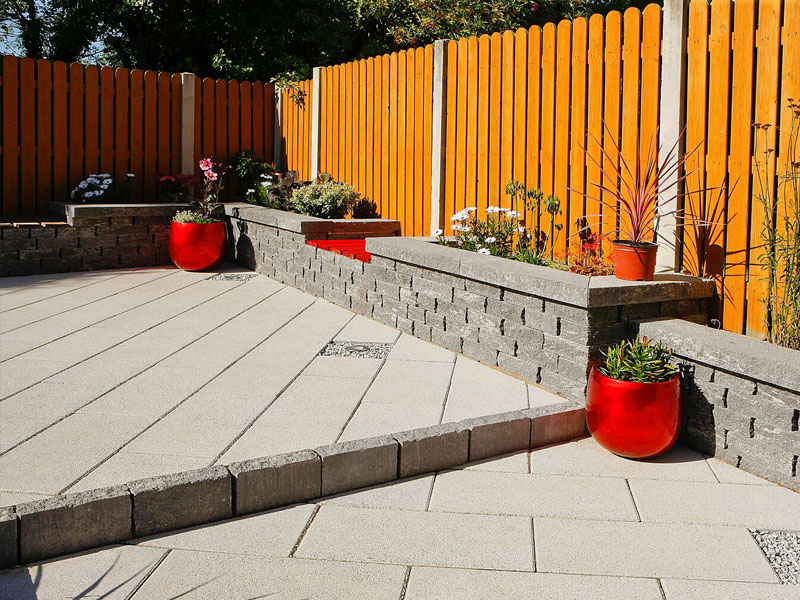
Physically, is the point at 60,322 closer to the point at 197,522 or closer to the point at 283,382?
the point at 283,382

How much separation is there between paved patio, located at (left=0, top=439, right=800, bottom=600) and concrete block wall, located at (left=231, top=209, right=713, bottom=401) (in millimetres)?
964

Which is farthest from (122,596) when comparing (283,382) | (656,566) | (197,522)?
(283,382)

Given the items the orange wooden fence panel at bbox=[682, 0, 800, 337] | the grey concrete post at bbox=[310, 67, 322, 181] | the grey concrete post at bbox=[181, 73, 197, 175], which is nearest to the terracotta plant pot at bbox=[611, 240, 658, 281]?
the orange wooden fence panel at bbox=[682, 0, 800, 337]

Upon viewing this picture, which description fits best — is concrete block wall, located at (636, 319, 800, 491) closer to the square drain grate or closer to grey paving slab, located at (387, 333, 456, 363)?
grey paving slab, located at (387, 333, 456, 363)

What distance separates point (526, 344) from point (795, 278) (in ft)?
5.25

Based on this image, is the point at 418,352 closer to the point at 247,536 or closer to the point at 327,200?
the point at 247,536

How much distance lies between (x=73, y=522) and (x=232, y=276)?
6.12m

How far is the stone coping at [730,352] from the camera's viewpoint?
3.93 m

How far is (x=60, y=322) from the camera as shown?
6777 mm

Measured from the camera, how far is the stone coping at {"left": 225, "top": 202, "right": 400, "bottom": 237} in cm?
848

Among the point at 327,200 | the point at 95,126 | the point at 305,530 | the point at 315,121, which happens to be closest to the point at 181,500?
the point at 305,530

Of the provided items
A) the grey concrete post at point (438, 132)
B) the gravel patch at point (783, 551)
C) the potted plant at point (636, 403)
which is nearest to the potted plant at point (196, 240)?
the grey concrete post at point (438, 132)

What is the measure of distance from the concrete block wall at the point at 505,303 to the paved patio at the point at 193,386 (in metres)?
0.15

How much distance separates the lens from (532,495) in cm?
388
